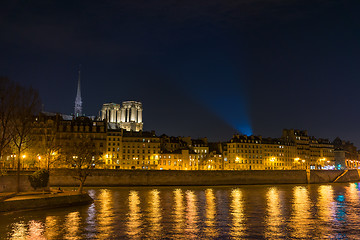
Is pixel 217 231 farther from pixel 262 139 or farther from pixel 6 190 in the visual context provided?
pixel 262 139

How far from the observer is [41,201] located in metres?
36.9

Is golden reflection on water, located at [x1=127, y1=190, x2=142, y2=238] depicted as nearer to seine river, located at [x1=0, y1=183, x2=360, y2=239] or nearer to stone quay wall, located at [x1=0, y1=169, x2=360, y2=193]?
seine river, located at [x1=0, y1=183, x2=360, y2=239]

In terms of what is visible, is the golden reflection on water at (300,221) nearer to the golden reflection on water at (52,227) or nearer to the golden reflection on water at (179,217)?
the golden reflection on water at (179,217)

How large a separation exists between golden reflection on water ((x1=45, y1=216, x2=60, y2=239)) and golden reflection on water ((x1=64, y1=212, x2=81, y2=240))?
66cm

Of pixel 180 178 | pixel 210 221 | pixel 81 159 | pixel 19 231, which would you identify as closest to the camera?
pixel 19 231

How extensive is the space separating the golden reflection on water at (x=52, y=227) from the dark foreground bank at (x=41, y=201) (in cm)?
415

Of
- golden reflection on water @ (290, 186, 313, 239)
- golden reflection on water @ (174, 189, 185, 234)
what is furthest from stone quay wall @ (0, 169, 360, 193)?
golden reflection on water @ (290, 186, 313, 239)

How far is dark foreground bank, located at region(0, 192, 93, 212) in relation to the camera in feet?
114

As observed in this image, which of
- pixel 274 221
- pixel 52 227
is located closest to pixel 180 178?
pixel 274 221

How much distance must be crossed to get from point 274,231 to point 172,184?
177ft

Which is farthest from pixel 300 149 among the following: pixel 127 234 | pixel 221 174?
pixel 127 234

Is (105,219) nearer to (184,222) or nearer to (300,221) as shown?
(184,222)

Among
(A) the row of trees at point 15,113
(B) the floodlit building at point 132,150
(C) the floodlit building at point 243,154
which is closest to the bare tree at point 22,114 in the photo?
(A) the row of trees at point 15,113

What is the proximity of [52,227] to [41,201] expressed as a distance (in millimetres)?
9224
